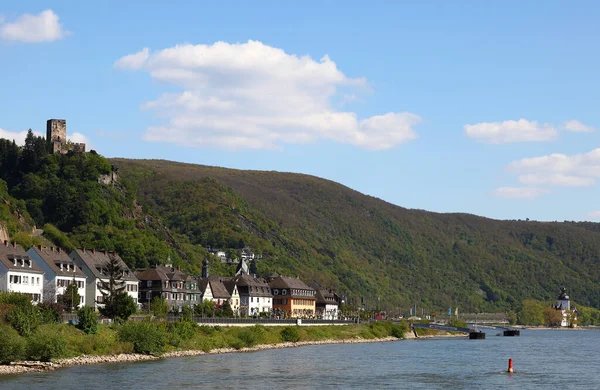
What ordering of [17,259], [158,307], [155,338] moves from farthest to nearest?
[158,307] < [17,259] < [155,338]

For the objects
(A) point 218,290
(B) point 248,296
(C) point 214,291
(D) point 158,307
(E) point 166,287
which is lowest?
(D) point 158,307

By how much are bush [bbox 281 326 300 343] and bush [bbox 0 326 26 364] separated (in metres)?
61.6

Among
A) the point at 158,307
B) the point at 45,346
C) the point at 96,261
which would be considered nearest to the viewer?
the point at 45,346

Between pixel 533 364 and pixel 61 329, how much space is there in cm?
5202

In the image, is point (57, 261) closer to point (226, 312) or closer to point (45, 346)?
point (226, 312)

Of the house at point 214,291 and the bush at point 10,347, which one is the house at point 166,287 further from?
the bush at point 10,347

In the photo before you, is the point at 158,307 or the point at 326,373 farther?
the point at 158,307

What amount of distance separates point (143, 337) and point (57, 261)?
35.3 metres

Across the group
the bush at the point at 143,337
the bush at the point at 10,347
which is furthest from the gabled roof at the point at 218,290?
the bush at the point at 10,347

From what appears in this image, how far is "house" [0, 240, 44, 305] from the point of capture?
388ft

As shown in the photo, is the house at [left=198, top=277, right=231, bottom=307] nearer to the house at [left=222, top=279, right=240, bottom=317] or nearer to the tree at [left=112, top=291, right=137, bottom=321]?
the house at [left=222, top=279, right=240, bottom=317]

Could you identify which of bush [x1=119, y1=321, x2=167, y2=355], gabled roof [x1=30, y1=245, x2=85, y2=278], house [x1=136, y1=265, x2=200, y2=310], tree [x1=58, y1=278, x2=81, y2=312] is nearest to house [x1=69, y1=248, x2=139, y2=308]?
gabled roof [x1=30, y1=245, x2=85, y2=278]

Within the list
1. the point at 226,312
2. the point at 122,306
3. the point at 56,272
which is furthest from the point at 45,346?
the point at 226,312

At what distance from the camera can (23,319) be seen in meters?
93.4
